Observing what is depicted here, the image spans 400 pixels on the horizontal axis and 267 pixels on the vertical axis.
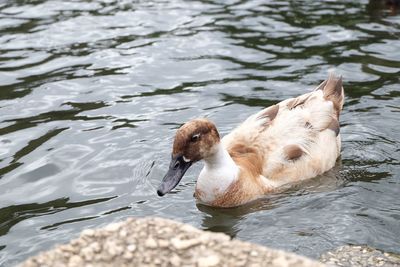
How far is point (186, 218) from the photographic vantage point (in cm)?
855

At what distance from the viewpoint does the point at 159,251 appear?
4816mm

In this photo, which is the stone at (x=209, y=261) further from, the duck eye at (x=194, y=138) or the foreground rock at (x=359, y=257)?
the duck eye at (x=194, y=138)

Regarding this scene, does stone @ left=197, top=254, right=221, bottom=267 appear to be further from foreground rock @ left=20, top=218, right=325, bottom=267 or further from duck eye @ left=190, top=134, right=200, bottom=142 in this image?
duck eye @ left=190, top=134, right=200, bottom=142

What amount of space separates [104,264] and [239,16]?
10877 mm

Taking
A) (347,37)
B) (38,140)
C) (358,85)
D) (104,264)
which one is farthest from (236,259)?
(347,37)

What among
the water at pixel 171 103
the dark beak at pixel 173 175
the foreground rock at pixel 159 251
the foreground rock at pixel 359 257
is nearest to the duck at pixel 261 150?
the dark beak at pixel 173 175

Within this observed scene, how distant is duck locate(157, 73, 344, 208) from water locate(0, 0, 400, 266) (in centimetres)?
19

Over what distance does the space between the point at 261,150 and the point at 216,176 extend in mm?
739

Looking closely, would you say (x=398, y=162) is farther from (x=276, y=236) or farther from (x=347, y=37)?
(x=347, y=37)

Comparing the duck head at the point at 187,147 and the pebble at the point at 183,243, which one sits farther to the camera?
the duck head at the point at 187,147

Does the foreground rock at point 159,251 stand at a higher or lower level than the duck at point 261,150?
higher

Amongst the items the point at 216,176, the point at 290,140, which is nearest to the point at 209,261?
the point at 216,176

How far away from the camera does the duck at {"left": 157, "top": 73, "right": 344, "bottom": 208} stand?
338 inches

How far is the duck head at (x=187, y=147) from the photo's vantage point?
8461 mm
